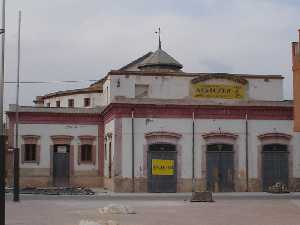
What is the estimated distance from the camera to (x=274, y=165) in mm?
35531

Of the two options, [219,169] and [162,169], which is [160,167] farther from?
[219,169]

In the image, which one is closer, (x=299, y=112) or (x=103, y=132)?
(x=299, y=112)

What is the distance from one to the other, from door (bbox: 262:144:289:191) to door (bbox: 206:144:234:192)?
6.68 ft

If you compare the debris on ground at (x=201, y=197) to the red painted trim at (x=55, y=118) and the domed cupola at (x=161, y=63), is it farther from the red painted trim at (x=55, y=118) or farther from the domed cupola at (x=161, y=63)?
the domed cupola at (x=161, y=63)

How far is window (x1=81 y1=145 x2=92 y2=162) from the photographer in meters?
39.7

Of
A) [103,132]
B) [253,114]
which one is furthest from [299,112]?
[103,132]

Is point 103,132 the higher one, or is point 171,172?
point 103,132

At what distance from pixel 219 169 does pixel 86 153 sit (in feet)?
31.6

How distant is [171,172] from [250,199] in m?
6.15

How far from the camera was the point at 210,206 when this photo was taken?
82.5 feet

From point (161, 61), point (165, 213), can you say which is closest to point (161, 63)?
point (161, 61)

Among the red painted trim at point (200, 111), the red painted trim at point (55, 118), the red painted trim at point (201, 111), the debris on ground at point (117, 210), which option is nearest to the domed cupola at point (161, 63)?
the red painted trim at point (55, 118)

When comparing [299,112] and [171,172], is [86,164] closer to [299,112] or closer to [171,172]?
[171,172]

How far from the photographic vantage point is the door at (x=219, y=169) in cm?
3491
